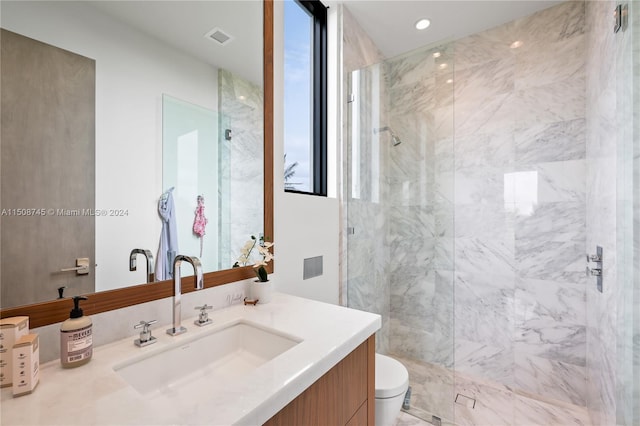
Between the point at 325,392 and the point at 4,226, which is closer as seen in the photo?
the point at 4,226

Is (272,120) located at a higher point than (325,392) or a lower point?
higher

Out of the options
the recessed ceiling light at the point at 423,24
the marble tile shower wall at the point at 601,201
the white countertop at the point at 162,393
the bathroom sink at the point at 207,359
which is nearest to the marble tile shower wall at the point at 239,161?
the bathroom sink at the point at 207,359

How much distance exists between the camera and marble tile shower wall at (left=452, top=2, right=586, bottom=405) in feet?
6.28

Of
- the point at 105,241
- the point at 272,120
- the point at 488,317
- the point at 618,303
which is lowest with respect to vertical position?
the point at 488,317

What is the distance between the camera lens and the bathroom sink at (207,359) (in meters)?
0.78

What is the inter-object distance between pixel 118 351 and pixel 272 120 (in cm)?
111

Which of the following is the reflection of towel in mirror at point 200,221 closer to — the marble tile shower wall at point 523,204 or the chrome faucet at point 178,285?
the chrome faucet at point 178,285

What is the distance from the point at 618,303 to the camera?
1193mm

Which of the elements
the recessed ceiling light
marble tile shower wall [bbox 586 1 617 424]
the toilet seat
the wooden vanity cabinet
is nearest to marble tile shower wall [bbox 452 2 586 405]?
marble tile shower wall [bbox 586 1 617 424]

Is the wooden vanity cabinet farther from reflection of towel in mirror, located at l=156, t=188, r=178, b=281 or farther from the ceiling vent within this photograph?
the ceiling vent

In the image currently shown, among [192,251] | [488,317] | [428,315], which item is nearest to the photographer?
[192,251]

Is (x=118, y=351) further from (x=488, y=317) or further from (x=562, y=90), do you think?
(x=562, y=90)

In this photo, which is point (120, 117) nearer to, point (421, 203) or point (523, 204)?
point (421, 203)

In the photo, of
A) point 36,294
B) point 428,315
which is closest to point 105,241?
point 36,294
